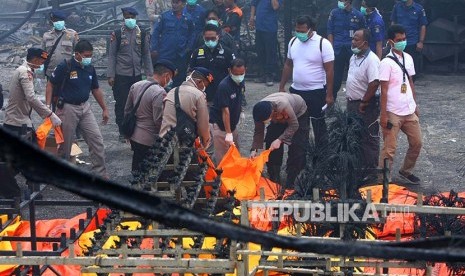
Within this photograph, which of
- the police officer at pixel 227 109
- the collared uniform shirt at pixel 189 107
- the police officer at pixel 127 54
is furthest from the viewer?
the police officer at pixel 127 54

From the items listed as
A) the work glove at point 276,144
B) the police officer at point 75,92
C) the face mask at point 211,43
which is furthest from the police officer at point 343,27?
the police officer at point 75,92

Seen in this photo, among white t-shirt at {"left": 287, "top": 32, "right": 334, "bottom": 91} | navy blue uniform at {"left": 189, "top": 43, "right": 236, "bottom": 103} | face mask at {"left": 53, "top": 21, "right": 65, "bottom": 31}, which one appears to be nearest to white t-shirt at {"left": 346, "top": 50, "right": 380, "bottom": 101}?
white t-shirt at {"left": 287, "top": 32, "right": 334, "bottom": 91}

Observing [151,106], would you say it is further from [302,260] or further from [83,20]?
[83,20]

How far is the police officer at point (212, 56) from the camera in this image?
33.3 ft

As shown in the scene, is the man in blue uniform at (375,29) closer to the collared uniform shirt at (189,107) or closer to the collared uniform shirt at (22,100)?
the collared uniform shirt at (189,107)

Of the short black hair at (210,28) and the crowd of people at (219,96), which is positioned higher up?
the short black hair at (210,28)

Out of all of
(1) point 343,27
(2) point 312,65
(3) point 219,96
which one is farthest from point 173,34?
(3) point 219,96

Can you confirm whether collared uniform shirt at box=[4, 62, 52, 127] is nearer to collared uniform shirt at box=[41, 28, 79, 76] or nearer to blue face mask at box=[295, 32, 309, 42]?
collared uniform shirt at box=[41, 28, 79, 76]

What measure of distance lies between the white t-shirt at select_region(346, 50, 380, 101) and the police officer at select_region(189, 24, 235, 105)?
168 centimetres

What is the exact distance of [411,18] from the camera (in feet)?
42.3

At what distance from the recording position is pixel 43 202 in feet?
22.2

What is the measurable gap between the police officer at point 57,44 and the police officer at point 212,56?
1617mm

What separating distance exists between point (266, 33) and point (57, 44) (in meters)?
4.22

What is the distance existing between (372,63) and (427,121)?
119 inches
